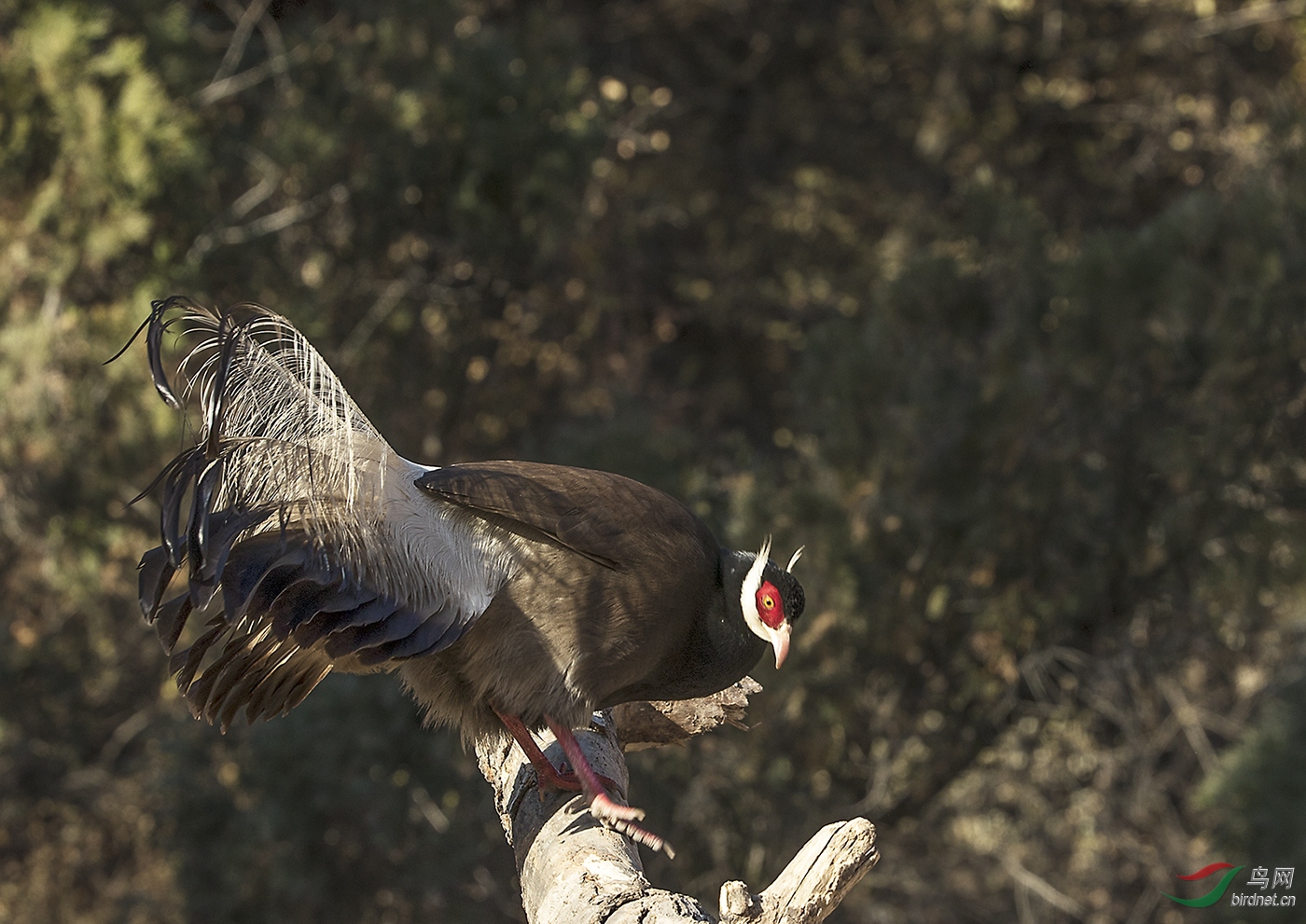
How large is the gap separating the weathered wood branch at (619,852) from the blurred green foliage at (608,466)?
1520 mm

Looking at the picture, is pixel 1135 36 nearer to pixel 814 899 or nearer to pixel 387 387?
pixel 387 387

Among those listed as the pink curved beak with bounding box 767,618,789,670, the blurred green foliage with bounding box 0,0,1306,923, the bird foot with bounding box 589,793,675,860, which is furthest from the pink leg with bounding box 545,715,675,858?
the blurred green foliage with bounding box 0,0,1306,923

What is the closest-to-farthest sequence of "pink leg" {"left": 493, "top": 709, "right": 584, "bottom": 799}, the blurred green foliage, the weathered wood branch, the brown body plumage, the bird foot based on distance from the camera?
the weathered wood branch → the brown body plumage → the bird foot → "pink leg" {"left": 493, "top": 709, "right": 584, "bottom": 799} → the blurred green foliage

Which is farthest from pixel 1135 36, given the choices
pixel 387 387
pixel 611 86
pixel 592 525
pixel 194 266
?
pixel 592 525

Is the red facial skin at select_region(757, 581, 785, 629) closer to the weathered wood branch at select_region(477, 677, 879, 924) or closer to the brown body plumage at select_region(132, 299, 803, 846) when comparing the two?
the brown body plumage at select_region(132, 299, 803, 846)

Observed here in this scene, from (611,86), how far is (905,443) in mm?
2735

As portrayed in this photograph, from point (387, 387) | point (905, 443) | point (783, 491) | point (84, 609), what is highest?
point (905, 443)

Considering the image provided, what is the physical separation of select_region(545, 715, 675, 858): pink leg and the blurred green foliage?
6.98 ft

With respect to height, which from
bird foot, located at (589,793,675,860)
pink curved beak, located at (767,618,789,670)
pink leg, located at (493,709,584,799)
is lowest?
pink leg, located at (493,709,584,799)

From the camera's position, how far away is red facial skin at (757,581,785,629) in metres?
2.67

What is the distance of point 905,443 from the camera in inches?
183

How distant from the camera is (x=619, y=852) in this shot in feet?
7.81

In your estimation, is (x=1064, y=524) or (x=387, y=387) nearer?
(x=1064, y=524)

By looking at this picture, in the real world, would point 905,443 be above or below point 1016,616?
above
